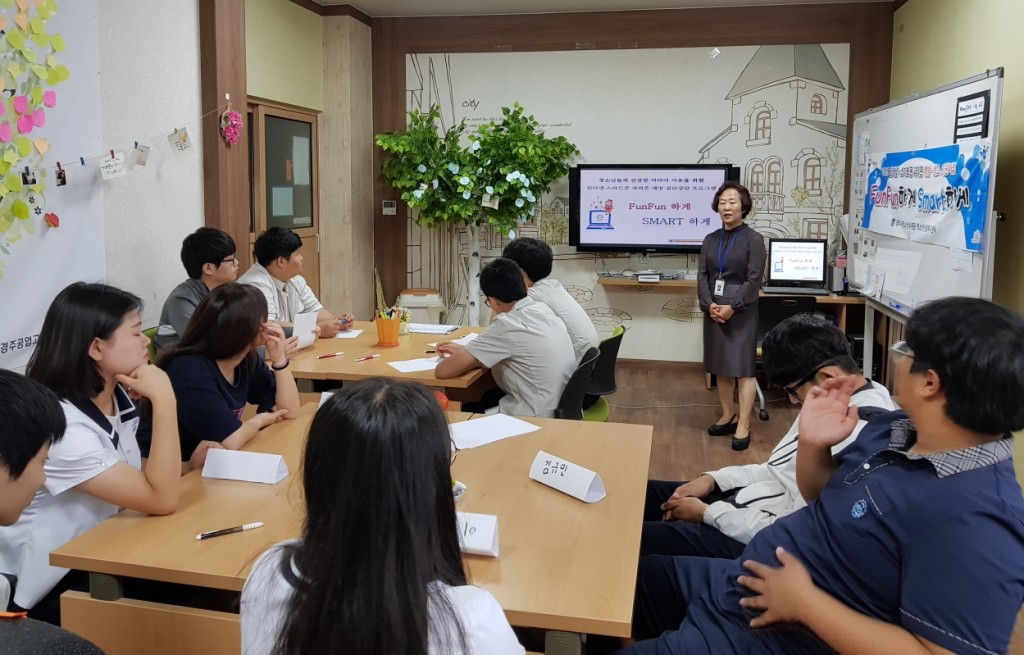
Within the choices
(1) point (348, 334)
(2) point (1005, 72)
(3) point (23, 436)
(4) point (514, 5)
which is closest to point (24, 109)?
(1) point (348, 334)

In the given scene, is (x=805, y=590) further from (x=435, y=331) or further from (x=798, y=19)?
(x=798, y=19)

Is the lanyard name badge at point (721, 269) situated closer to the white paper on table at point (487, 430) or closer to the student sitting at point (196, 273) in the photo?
the white paper on table at point (487, 430)

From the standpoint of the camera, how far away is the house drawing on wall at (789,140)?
259 inches

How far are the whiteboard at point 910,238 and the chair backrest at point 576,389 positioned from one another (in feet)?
5.18

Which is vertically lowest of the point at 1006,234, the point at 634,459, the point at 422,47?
the point at 634,459

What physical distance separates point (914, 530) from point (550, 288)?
2.59 meters

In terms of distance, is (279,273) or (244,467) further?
(279,273)

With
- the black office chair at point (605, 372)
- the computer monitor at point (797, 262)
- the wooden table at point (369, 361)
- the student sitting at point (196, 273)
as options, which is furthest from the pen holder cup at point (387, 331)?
the computer monitor at point (797, 262)

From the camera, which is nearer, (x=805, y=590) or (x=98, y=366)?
(x=805, y=590)

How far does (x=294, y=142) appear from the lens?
651 centimetres

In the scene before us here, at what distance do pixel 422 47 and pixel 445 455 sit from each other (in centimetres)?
652

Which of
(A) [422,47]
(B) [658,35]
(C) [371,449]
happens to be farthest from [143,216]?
(B) [658,35]

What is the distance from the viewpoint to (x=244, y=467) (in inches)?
87.2

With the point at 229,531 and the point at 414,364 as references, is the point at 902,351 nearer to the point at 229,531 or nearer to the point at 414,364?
the point at 229,531
